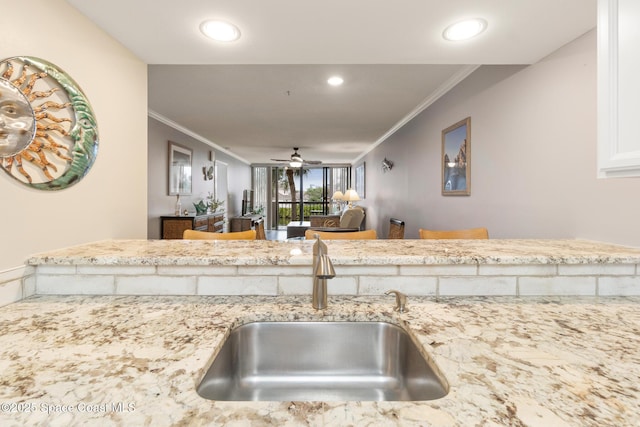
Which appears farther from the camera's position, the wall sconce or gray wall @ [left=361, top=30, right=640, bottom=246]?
the wall sconce

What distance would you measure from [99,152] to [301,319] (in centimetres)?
141

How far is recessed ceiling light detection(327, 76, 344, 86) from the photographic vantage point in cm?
303

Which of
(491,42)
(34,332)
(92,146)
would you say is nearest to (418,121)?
(491,42)

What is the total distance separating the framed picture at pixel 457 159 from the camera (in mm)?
2791

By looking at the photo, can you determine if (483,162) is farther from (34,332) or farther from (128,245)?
(34,332)

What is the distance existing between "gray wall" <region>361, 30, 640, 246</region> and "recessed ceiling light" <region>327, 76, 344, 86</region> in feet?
3.64

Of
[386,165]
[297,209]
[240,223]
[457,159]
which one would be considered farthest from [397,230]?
[297,209]

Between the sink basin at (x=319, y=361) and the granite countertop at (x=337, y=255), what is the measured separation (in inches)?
9.4

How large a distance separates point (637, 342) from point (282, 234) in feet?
28.7

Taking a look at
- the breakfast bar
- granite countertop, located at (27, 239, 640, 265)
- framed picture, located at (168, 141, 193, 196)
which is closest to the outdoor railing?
framed picture, located at (168, 141, 193, 196)

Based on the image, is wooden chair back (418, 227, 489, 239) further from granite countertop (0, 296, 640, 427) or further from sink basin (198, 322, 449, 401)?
sink basin (198, 322, 449, 401)

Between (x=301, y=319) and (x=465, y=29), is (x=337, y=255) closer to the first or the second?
(x=301, y=319)

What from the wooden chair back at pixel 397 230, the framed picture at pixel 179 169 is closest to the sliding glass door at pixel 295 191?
the framed picture at pixel 179 169

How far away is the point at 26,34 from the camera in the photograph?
1.20m
